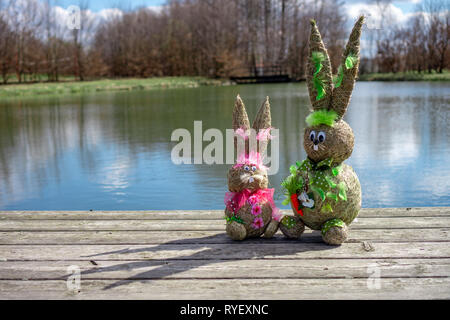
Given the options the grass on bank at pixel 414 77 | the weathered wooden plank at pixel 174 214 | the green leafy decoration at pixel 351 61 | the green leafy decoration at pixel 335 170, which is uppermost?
the grass on bank at pixel 414 77

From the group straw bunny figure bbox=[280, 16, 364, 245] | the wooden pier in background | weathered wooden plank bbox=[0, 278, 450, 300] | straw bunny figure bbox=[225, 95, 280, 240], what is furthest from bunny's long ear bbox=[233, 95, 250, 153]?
the wooden pier in background

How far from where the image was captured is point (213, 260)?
3.04 meters

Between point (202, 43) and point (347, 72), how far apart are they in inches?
1563

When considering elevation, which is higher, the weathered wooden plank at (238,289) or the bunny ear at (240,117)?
the bunny ear at (240,117)

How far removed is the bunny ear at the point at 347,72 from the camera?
3115 millimetres

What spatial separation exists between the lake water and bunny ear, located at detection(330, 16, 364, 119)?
8.34 feet

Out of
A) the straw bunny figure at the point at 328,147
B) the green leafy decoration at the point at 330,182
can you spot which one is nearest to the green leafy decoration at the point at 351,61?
the straw bunny figure at the point at 328,147

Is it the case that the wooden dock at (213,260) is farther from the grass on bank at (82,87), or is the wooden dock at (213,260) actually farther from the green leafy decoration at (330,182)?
the grass on bank at (82,87)

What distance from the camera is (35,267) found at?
3010 mm

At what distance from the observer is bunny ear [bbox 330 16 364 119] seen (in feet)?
10.2

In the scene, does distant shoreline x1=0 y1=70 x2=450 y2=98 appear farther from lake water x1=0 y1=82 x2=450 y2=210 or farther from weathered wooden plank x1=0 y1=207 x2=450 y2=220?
weathered wooden plank x1=0 y1=207 x2=450 y2=220

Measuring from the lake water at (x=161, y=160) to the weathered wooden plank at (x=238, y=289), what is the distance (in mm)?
2953

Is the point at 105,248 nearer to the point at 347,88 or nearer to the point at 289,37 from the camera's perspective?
the point at 347,88

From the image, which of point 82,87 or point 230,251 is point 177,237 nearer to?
point 230,251
